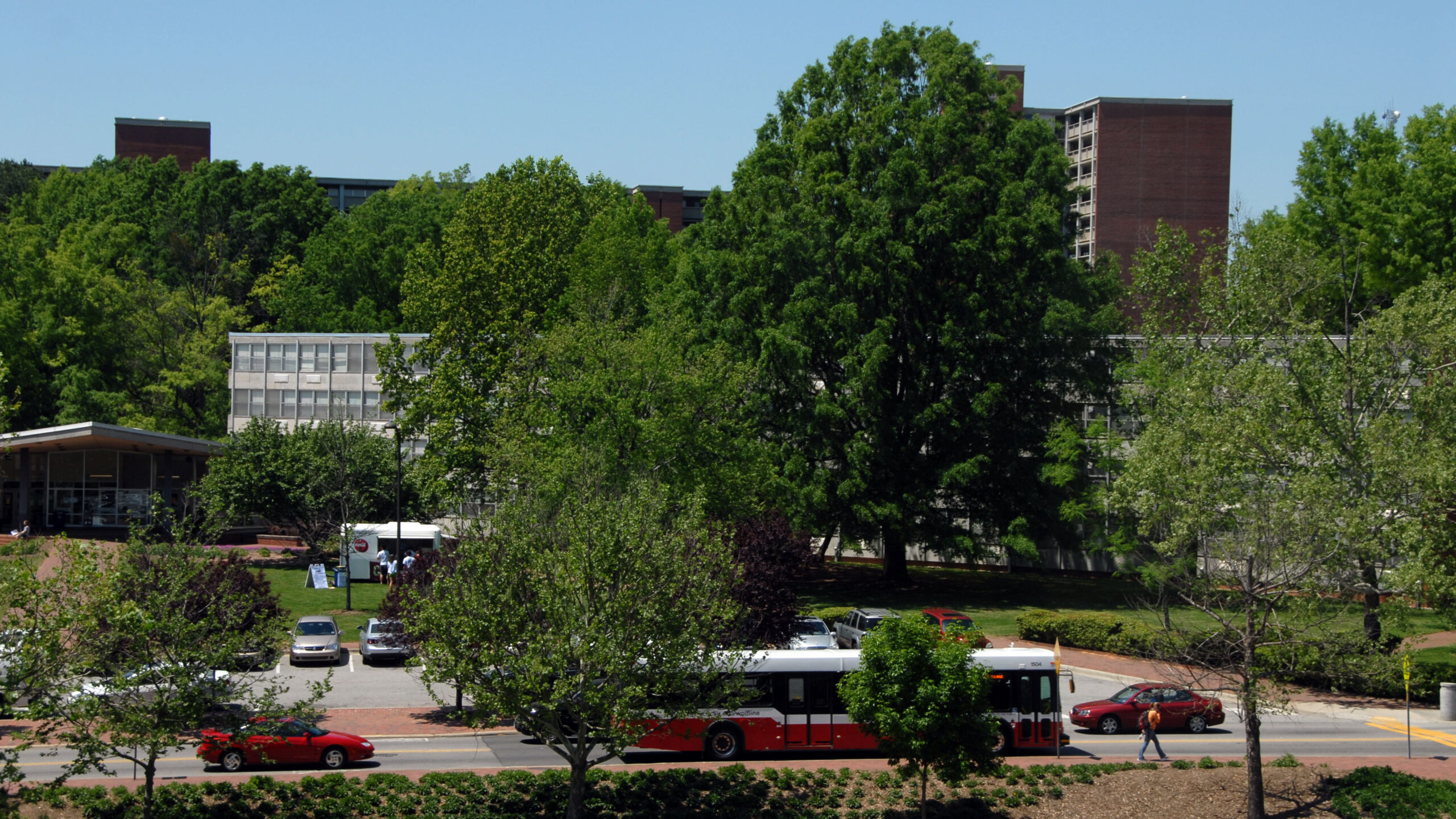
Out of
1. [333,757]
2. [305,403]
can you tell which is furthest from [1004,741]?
[305,403]

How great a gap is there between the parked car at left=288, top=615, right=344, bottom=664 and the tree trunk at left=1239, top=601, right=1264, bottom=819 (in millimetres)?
25011

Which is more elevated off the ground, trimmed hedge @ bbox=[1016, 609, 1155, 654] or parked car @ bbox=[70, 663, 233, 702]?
parked car @ bbox=[70, 663, 233, 702]

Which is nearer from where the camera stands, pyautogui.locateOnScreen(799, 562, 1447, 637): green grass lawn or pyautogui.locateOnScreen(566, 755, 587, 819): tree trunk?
pyautogui.locateOnScreen(566, 755, 587, 819): tree trunk

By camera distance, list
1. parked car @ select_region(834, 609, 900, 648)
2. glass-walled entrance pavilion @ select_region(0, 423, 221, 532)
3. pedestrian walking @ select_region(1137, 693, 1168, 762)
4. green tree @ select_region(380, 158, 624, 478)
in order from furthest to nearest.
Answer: glass-walled entrance pavilion @ select_region(0, 423, 221, 532)
green tree @ select_region(380, 158, 624, 478)
parked car @ select_region(834, 609, 900, 648)
pedestrian walking @ select_region(1137, 693, 1168, 762)

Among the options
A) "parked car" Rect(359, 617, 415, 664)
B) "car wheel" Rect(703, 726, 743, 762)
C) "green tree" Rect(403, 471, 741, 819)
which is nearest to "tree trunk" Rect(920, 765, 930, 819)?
"green tree" Rect(403, 471, 741, 819)

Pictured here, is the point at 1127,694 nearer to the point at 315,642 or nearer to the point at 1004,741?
the point at 1004,741

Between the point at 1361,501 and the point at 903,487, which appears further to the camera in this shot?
the point at 903,487

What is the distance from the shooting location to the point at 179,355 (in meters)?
73.9

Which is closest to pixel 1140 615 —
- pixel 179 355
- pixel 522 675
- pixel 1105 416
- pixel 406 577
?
pixel 1105 416

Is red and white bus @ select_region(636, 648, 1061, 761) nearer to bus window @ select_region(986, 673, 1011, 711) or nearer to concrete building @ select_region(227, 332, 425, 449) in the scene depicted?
bus window @ select_region(986, 673, 1011, 711)

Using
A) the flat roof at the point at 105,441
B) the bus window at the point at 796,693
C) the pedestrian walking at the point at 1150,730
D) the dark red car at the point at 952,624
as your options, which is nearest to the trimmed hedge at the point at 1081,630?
the dark red car at the point at 952,624

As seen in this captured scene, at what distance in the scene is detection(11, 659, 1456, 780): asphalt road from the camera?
23.8m

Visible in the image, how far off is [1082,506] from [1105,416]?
4.07 m

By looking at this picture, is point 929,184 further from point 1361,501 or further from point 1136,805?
point 1136,805
